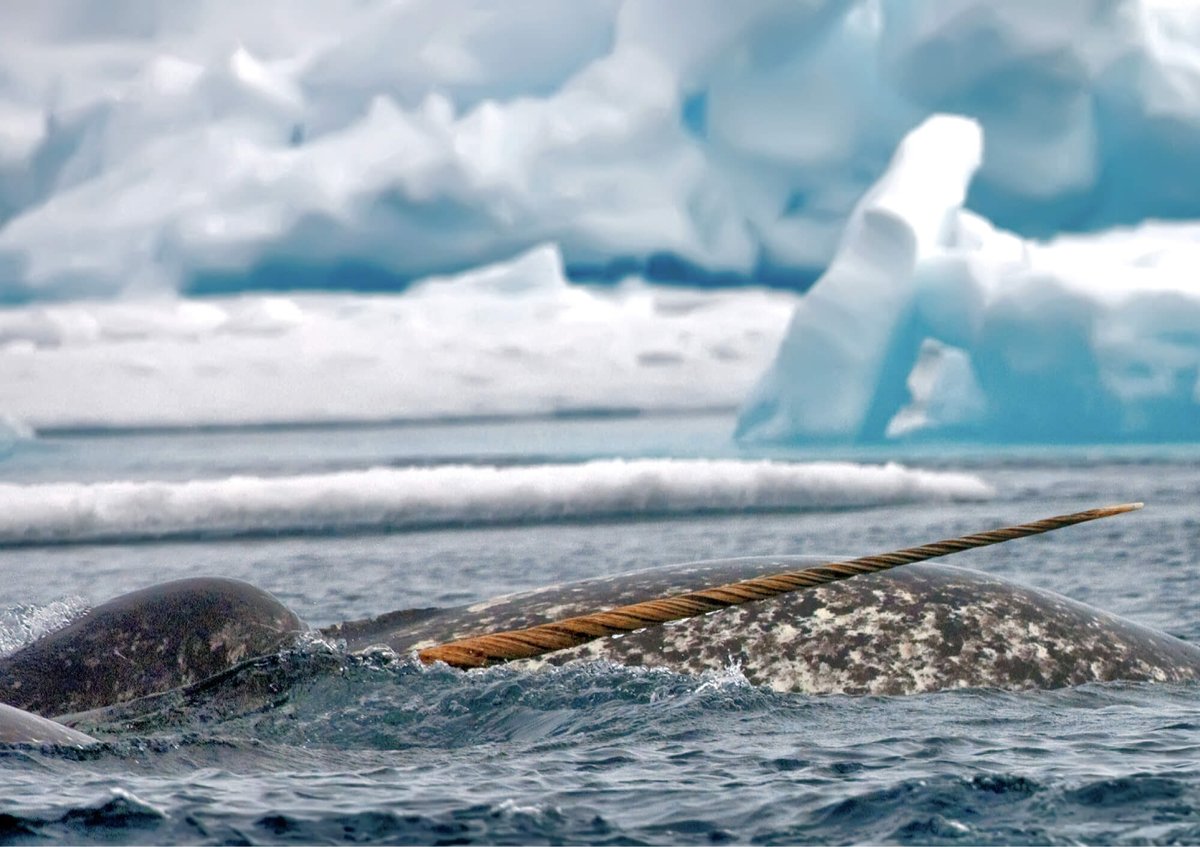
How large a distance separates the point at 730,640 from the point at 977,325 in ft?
75.7

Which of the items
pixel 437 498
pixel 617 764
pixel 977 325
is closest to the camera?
pixel 617 764

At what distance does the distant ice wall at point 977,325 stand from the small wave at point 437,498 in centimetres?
847

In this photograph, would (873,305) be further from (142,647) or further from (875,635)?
(142,647)

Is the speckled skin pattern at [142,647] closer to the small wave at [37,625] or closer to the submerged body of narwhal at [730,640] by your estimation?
the submerged body of narwhal at [730,640]

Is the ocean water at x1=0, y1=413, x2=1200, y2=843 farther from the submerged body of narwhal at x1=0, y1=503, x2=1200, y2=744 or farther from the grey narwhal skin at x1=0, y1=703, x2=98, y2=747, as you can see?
the submerged body of narwhal at x1=0, y1=503, x2=1200, y2=744

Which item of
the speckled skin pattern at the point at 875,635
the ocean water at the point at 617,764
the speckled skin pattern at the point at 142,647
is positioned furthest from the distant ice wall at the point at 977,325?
the speckled skin pattern at the point at 142,647

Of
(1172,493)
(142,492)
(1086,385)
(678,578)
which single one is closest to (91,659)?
(678,578)

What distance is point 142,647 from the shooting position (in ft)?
18.9

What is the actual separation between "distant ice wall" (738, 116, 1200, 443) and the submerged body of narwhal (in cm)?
2165

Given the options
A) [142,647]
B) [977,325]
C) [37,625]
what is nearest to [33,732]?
[142,647]

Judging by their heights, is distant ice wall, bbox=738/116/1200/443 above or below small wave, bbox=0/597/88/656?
above

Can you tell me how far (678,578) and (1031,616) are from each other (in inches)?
58.6

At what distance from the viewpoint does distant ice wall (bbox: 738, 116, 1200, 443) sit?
91.2 ft

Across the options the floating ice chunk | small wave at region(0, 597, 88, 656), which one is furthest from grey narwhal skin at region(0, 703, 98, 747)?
the floating ice chunk
